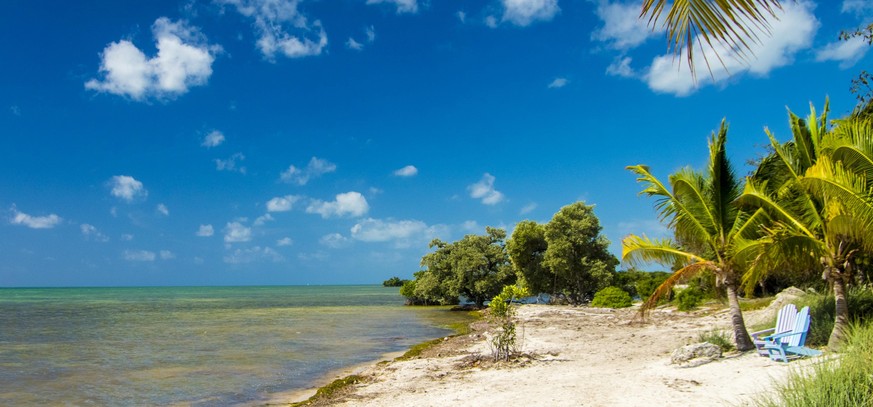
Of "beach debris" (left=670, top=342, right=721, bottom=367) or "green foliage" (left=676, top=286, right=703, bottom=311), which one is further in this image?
"green foliage" (left=676, top=286, right=703, bottom=311)

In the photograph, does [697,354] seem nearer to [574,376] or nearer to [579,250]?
[574,376]

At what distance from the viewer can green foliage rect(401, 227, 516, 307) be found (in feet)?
149

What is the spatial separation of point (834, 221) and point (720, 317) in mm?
14451

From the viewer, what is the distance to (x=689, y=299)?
2745cm

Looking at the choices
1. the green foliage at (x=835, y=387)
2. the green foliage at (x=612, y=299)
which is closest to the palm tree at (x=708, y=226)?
the green foliage at (x=835, y=387)

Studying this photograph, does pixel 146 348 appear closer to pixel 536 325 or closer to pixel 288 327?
pixel 288 327

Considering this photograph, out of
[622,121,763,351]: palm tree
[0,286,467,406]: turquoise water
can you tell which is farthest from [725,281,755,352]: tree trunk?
[0,286,467,406]: turquoise water

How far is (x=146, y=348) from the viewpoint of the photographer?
22281 mm

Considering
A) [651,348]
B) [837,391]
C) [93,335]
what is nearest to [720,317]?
[651,348]

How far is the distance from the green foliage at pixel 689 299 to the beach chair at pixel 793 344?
1729cm

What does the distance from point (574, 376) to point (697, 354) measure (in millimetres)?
2589

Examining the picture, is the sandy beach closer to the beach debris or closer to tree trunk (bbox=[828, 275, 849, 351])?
the beach debris

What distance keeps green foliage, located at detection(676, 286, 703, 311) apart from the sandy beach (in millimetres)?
7732

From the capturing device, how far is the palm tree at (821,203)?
8852 mm
